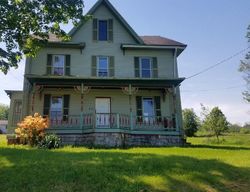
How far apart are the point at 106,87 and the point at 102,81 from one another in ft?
3.93

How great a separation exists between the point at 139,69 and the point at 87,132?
21.9 feet

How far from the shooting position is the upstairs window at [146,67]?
2264cm

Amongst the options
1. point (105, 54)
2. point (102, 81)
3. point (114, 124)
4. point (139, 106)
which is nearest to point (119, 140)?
point (114, 124)

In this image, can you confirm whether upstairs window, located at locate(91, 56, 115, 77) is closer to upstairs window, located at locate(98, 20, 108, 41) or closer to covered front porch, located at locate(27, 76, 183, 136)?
covered front porch, located at locate(27, 76, 183, 136)

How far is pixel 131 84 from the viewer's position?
20172 mm

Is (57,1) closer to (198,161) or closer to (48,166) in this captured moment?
(48,166)

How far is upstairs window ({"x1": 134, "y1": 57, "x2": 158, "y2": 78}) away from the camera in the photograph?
22642 millimetres

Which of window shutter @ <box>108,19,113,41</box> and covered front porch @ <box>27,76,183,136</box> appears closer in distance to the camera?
covered front porch @ <box>27,76,183,136</box>

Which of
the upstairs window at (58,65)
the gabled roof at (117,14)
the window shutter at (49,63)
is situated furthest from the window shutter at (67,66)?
the gabled roof at (117,14)

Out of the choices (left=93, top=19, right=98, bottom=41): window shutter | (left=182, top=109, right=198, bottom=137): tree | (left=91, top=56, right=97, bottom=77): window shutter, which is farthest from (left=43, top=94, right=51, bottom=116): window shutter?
(left=182, top=109, right=198, bottom=137): tree

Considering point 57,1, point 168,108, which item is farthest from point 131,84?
point 57,1

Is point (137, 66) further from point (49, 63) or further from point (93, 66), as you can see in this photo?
point (49, 63)

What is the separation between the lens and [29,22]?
1413 centimetres

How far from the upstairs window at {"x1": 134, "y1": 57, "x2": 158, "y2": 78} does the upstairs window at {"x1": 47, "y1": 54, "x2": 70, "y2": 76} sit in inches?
200
